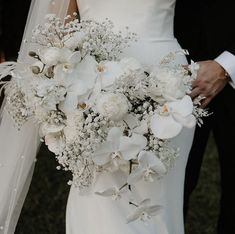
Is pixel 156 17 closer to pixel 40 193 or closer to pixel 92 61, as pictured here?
pixel 92 61

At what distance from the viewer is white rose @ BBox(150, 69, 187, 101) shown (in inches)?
100

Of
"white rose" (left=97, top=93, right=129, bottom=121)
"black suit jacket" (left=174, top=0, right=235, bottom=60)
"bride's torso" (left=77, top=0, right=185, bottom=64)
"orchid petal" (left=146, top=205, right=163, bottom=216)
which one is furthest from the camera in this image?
"black suit jacket" (left=174, top=0, right=235, bottom=60)

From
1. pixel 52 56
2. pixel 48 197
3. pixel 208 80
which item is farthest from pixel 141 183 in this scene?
pixel 48 197

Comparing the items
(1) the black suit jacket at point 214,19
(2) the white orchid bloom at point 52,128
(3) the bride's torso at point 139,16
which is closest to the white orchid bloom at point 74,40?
(2) the white orchid bloom at point 52,128

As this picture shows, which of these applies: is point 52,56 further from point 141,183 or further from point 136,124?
point 141,183

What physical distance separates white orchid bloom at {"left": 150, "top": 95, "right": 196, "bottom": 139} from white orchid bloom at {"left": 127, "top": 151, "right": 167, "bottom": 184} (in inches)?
2.9

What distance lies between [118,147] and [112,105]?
138mm

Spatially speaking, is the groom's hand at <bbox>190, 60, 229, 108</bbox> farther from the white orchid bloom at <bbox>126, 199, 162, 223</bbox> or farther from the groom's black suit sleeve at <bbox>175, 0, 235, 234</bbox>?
the white orchid bloom at <bbox>126, 199, 162, 223</bbox>

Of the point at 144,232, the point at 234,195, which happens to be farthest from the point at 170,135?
the point at 234,195

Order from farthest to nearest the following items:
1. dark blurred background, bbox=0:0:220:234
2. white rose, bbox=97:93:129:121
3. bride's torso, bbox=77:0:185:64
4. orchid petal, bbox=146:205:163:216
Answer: dark blurred background, bbox=0:0:220:234 < bride's torso, bbox=77:0:185:64 < orchid petal, bbox=146:205:163:216 < white rose, bbox=97:93:129:121

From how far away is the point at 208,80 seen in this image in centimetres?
300

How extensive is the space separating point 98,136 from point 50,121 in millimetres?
189

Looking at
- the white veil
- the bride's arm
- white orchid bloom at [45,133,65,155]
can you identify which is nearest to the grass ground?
the white veil

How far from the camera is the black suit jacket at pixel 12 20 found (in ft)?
15.7
